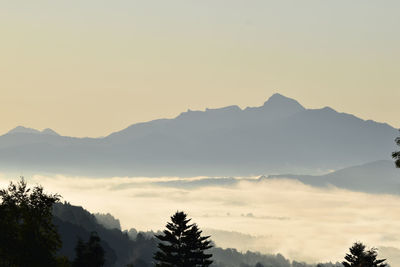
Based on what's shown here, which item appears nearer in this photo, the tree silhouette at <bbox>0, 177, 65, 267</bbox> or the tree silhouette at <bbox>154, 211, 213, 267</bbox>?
the tree silhouette at <bbox>0, 177, 65, 267</bbox>

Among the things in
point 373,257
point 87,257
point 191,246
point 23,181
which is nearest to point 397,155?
point 373,257

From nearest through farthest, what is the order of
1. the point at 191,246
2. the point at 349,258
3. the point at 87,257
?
the point at 349,258 → the point at 191,246 → the point at 87,257

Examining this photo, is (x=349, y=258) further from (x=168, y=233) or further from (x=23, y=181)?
(x=23, y=181)

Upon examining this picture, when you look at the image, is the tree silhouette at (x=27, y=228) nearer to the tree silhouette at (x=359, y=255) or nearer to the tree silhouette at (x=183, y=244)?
the tree silhouette at (x=183, y=244)

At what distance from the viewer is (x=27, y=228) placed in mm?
51594

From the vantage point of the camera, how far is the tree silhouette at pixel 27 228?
168 ft

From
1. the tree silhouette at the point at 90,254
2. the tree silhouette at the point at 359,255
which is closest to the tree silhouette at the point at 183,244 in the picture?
the tree silhouette at the point at 359,255

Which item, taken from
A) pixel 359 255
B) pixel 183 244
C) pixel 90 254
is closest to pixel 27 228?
pixel 183 244

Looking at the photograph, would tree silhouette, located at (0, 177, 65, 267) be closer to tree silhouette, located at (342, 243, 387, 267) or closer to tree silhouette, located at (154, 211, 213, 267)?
tree silhouette, located at (154, 211, 213, 267)

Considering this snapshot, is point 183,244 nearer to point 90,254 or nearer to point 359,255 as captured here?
point 90,254

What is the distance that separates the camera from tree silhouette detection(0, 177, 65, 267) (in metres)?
51.2

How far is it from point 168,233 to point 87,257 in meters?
18.4

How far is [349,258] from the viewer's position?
74812 mm

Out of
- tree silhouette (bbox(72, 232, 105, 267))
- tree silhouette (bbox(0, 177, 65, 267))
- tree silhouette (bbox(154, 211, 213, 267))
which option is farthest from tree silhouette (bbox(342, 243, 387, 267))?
tree silhouette (bbox(72, 232, 105, 267))
